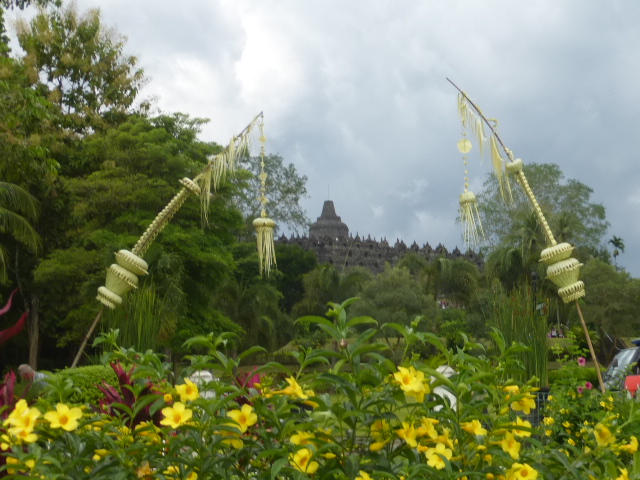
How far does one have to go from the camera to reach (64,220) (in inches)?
854

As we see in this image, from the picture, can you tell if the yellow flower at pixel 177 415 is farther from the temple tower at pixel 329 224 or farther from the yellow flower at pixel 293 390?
the temple tower at pixel 329 224

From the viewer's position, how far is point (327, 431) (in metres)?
1.90

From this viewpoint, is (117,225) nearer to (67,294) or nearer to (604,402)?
(67,294)

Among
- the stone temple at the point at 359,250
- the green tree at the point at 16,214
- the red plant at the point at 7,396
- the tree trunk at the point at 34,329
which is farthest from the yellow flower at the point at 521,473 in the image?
the stone temple at the point at 359,250

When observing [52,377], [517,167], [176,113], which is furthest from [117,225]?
[52,377]

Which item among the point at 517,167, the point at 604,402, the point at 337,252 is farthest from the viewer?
the point at 337,252

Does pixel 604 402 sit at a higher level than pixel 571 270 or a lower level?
lower

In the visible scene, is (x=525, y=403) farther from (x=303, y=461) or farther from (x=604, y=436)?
(x=303, y=461)

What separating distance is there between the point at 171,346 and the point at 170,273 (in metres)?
2.04

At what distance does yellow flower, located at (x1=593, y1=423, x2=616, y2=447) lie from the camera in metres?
2.03

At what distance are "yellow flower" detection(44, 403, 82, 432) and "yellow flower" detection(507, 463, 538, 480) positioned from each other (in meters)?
0.99

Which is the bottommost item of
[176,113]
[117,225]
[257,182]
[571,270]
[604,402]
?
[604,402]

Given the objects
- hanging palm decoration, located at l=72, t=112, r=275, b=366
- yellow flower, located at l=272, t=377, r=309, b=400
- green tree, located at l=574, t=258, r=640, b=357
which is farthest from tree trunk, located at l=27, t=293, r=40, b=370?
yellow flower, located at l=272, t=377, r=309, b=400

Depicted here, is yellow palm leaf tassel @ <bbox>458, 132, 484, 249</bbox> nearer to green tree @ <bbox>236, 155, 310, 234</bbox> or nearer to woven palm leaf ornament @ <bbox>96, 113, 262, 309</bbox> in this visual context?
woven palm leaf ornament @ <bbox>96, 113, 262, 309</bbox>
